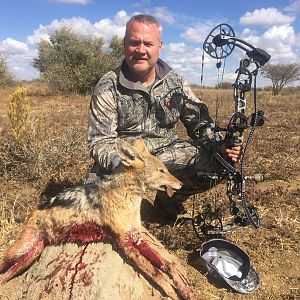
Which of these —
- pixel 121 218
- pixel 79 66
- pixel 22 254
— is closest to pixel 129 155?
pixel 121 218

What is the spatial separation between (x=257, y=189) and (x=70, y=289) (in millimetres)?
4059

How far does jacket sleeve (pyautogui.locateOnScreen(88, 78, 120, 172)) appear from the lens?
4.05 metres

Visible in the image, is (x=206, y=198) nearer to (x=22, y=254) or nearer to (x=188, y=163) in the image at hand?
(x=188, y=163)

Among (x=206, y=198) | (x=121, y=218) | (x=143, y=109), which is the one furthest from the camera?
(x=206, y=198)

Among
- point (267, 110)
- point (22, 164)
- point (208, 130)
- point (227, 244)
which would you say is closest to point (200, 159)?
point (208, 130)

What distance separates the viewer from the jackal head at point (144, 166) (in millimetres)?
2947

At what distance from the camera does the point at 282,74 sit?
3997 cm

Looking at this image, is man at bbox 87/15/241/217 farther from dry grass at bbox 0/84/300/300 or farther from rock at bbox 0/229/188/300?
rock at bbox 0/229/188/300

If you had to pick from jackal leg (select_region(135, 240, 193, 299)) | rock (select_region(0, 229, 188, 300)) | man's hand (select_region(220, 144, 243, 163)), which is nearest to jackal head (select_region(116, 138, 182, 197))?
jackal leg (select_region(135, 240, 193, 299))

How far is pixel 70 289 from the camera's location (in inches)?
123

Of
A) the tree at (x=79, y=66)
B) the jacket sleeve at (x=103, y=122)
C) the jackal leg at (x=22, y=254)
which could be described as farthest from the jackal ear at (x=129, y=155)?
the tree at (x=79, y=66)

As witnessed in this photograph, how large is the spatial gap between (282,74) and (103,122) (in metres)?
38.6

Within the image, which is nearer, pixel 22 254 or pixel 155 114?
pixel 22 254

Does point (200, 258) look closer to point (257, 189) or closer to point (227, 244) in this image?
point (227, 244)
